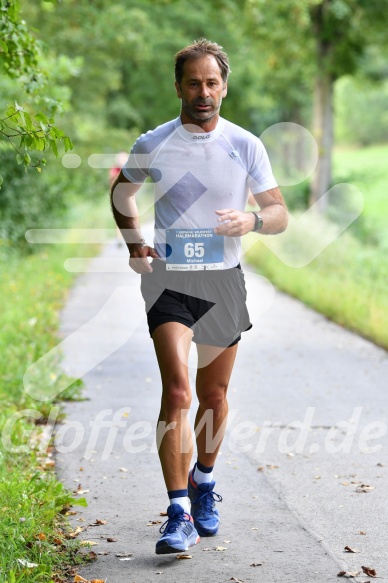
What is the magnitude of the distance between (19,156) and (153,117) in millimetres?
43140

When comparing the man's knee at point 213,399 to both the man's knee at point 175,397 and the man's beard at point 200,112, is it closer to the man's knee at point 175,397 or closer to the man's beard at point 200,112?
the man's knee at point 175,397

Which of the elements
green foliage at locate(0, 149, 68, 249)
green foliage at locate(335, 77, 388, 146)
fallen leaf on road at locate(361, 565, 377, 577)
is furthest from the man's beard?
green foliage at locate(335, 77, 388, 146)

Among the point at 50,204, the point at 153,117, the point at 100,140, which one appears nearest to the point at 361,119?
the point at 153,117

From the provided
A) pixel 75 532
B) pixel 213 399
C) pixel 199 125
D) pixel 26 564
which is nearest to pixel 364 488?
pixel 213 399

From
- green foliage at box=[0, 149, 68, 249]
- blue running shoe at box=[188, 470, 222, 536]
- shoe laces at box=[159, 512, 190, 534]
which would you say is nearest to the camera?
shoe laces at box=[159, 512, 190, 534]

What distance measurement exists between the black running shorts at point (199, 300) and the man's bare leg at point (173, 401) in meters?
0.09

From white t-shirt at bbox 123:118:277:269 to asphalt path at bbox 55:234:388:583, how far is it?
1.44 metres

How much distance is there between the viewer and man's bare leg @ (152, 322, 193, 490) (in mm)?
4848

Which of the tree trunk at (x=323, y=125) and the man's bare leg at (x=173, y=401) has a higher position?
the man's bare leg at (x=173, y=401)

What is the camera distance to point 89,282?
18.2 metres

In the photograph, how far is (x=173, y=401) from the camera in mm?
4852

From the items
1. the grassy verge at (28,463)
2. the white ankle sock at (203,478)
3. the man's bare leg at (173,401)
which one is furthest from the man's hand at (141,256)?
the grassy verge at (28,463)

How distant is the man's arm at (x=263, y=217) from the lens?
4716 millimetres

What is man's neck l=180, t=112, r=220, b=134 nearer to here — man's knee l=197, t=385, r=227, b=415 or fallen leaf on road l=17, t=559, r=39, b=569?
man's knee l=197, t=385, r=227, b=415
